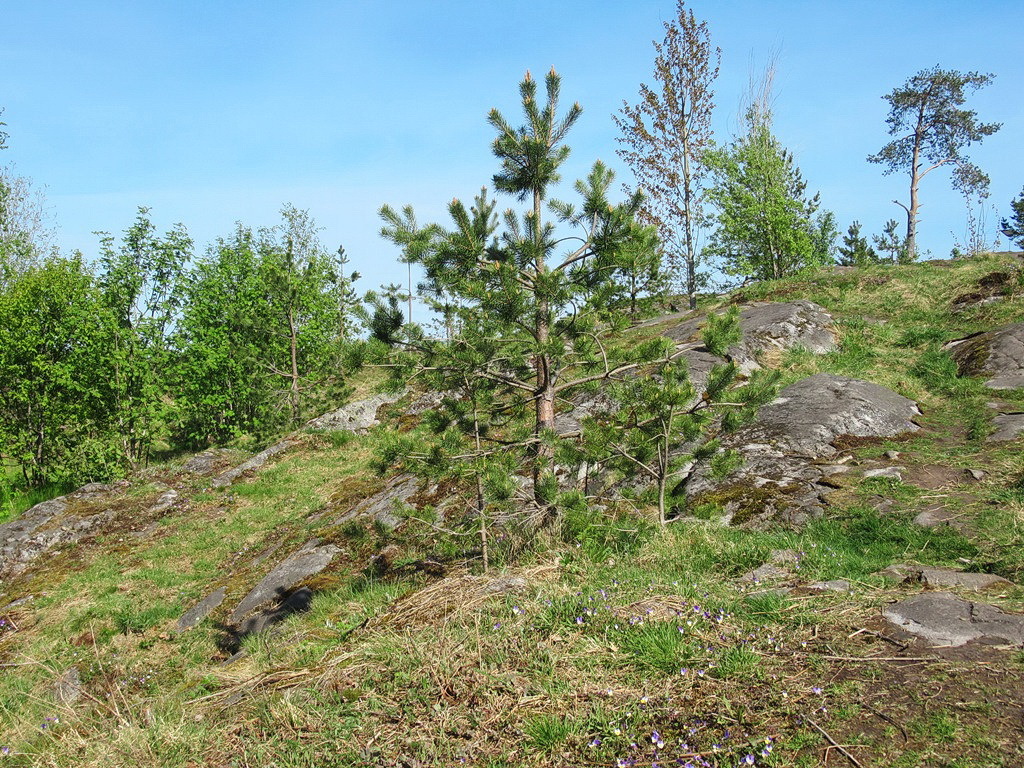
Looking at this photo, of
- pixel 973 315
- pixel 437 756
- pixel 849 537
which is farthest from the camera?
pixel 973 315

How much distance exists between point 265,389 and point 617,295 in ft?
52.9

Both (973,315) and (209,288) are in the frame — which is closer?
(973,315)

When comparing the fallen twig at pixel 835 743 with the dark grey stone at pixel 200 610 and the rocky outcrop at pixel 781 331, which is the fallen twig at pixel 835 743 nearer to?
the dark grey stone at pixel 200 610

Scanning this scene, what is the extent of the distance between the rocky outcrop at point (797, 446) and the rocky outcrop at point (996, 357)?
5.25 feet

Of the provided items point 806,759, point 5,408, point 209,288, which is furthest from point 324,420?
point 806,759

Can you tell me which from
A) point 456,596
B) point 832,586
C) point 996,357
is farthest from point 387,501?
point 996,357

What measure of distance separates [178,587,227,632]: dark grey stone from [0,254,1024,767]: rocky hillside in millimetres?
59

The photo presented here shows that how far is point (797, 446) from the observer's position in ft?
26.5

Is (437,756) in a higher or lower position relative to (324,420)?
lower

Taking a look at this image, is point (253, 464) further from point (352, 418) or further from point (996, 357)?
point (996, 357)

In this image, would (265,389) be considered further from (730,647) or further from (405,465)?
(730,647)

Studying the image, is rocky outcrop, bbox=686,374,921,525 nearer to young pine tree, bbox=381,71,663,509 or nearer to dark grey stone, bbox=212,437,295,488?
young pine tree, bbox=381,71,663,509

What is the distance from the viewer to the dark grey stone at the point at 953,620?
3.59 meters

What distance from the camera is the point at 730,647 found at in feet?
12.2
